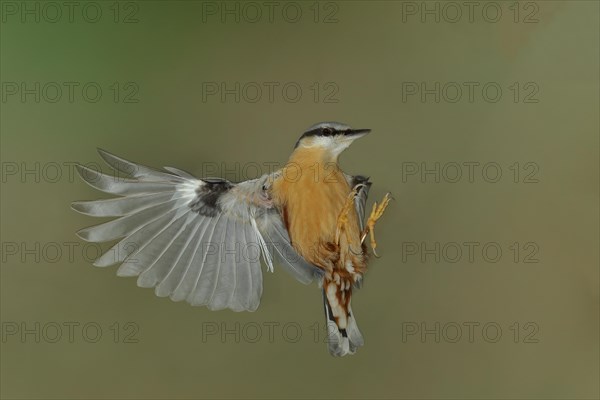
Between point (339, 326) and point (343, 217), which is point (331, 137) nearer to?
point (343, 217)

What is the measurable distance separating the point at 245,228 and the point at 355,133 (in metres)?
0.32

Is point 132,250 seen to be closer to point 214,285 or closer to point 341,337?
point 214,285

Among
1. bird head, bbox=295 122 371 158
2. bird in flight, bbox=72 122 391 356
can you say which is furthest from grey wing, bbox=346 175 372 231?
bird head, bbox=295 122 371 158

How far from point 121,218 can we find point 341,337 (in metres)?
0.52

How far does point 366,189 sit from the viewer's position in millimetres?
1511

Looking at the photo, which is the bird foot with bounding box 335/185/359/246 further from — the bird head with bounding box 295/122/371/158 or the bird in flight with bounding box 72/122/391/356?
the bird head with bounding box 295/122/371/158

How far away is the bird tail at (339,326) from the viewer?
1465mm

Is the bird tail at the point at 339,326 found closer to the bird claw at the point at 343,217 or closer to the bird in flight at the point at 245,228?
the bird in flight at the point at 245,228

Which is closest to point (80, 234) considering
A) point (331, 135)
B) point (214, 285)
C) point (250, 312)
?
point (214, 285)

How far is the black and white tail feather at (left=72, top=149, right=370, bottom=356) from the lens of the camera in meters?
1.42

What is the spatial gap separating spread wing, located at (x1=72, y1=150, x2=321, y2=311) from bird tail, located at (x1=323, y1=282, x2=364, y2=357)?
0.08m

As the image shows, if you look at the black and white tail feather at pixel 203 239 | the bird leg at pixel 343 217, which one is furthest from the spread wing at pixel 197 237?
the bird leg at pixel 343 217


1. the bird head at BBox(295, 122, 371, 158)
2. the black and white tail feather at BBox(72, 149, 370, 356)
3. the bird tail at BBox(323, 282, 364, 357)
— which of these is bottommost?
the bird tail at BBox(323, 282, 364, 357)

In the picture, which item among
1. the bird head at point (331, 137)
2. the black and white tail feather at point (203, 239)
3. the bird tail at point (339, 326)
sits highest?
the bird head at point (331, 137)
